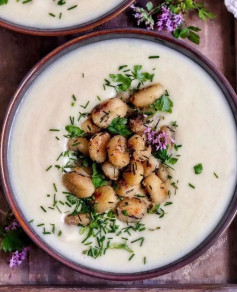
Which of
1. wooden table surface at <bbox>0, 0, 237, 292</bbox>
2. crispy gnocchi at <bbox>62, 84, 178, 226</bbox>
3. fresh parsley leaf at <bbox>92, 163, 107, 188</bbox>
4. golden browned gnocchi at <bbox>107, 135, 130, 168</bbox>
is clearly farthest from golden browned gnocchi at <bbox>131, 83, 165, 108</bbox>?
wooden table surface at <bbox>0, 0, 237, 292</bbox>

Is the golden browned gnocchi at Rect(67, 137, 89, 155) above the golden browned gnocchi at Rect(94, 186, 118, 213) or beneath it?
above

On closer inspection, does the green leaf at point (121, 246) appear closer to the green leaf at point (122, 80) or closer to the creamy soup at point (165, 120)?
the creamy soup at point (165, 120)

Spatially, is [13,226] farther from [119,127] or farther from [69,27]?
[69,27]

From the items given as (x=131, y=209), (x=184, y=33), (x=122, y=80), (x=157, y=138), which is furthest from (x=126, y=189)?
(x=184, y=33)

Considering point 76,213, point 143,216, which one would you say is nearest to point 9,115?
point 76,213

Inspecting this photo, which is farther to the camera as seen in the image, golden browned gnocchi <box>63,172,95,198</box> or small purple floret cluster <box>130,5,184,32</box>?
small purple floret cluster <box>130,5,184,32</box>

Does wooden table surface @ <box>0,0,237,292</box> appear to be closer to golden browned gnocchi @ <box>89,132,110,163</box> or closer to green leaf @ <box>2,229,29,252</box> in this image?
green leaf @ <box>2,229,29,252</box>

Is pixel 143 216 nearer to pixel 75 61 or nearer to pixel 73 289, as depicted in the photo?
pixel 73 289
